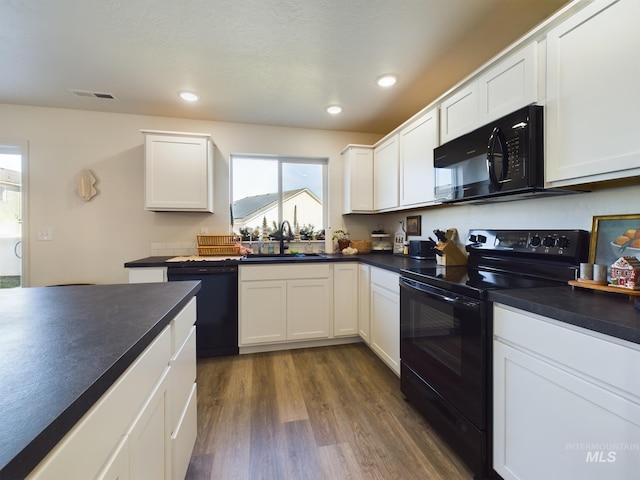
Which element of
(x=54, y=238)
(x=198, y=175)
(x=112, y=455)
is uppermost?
(x=198, y=175)

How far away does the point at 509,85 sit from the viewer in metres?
1.50

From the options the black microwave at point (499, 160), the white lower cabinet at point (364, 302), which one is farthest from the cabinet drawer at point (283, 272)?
the black microwave at point (499, 160)

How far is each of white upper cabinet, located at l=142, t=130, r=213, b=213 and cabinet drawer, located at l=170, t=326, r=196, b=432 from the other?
5.86 ft

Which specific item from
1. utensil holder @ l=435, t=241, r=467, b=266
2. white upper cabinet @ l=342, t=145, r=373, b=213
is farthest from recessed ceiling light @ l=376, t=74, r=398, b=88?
utensil holder @ l=435, t=241, r=467, b=266

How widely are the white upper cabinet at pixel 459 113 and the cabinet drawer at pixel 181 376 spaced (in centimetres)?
203

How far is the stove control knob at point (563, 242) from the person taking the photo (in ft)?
4.73

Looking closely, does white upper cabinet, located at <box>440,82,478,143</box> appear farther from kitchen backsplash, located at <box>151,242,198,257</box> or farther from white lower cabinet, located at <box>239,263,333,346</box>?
kitchen backsplash, located at <box>151,242,198,257</box>

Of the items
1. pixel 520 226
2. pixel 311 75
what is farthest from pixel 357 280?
pixel 311 75

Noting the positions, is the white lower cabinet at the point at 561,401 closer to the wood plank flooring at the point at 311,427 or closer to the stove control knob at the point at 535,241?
the wood plank flooring at the point at 311,427

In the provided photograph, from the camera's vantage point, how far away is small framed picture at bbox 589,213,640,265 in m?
1.21

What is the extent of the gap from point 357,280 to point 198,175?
193cm

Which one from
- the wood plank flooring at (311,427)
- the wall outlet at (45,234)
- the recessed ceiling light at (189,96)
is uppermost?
the recessed ceiling light at (189,96)

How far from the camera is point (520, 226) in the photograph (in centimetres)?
Answer: 176

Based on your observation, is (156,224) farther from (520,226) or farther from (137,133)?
(520,226)
